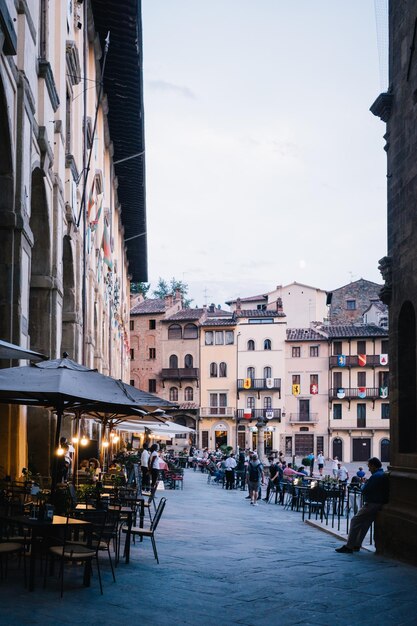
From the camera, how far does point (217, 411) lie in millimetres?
80062

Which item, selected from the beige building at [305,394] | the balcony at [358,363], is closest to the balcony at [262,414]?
the beige building at [305,394]

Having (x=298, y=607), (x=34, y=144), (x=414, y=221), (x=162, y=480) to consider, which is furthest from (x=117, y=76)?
(x=298, y=607)

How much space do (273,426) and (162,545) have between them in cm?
6520

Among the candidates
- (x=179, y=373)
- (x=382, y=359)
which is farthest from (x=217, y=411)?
(x=382, y=359)

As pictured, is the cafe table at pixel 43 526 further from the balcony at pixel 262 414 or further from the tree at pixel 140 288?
the tree at pixel 140 288

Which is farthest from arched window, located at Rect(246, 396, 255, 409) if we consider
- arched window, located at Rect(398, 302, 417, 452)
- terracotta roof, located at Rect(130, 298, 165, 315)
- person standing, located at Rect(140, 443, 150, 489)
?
arched window, located at Rect(398, 302, 417, 452)

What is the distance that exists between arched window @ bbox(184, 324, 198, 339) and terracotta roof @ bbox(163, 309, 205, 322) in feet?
2.65

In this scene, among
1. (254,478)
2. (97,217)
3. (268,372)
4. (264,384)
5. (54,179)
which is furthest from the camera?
(268,372)

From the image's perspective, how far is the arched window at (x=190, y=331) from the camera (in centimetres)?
8156

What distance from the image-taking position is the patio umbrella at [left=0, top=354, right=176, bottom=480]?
386 inches

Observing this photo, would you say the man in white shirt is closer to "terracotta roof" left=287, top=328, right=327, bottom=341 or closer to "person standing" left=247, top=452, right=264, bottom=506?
"person standing" left=247, top=452, right=264, bottom=506

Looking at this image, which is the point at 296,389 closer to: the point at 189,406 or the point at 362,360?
the point at 362,360

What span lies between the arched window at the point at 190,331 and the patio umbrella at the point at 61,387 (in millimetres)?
69815

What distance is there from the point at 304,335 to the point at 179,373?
39.1ft
